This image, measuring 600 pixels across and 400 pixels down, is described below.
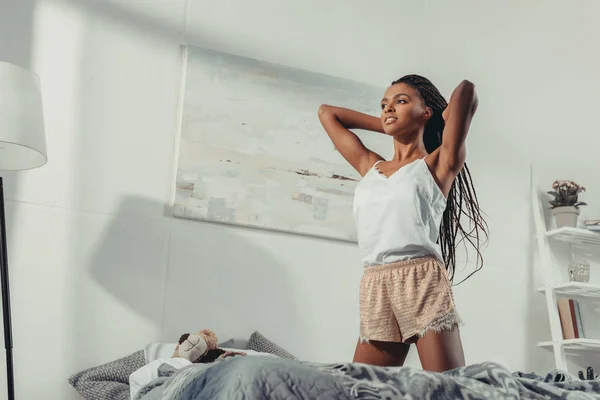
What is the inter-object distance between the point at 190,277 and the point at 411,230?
58.9 inches

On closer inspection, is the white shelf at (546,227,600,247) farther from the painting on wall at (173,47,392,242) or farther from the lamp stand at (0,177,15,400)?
the lamp stand at (0,177,15,400)

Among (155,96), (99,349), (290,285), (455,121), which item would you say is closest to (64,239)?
(99,349)

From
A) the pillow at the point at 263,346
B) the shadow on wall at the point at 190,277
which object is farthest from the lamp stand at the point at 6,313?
the pillow at the point at 263,346

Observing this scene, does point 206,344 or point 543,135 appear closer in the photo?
point 206,344

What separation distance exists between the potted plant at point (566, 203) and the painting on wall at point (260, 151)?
46.5 inches

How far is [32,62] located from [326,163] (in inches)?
57.1

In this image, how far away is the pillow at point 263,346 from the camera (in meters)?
3.07

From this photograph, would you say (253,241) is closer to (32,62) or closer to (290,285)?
(290,285)

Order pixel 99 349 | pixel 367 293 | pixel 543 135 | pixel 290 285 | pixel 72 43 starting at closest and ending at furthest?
pixel 367 293
pixel 99 349
pixel 72 43
pixel 290 285
pixel 543 135

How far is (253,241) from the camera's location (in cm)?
335

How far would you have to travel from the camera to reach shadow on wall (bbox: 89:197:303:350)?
3.08 meters

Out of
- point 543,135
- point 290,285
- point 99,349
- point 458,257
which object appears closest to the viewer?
point 99,349

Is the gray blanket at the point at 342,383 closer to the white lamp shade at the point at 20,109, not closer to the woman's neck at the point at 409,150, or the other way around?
the woman's neck at the point at 409,150

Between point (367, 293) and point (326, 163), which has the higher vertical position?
point (326, 163)
